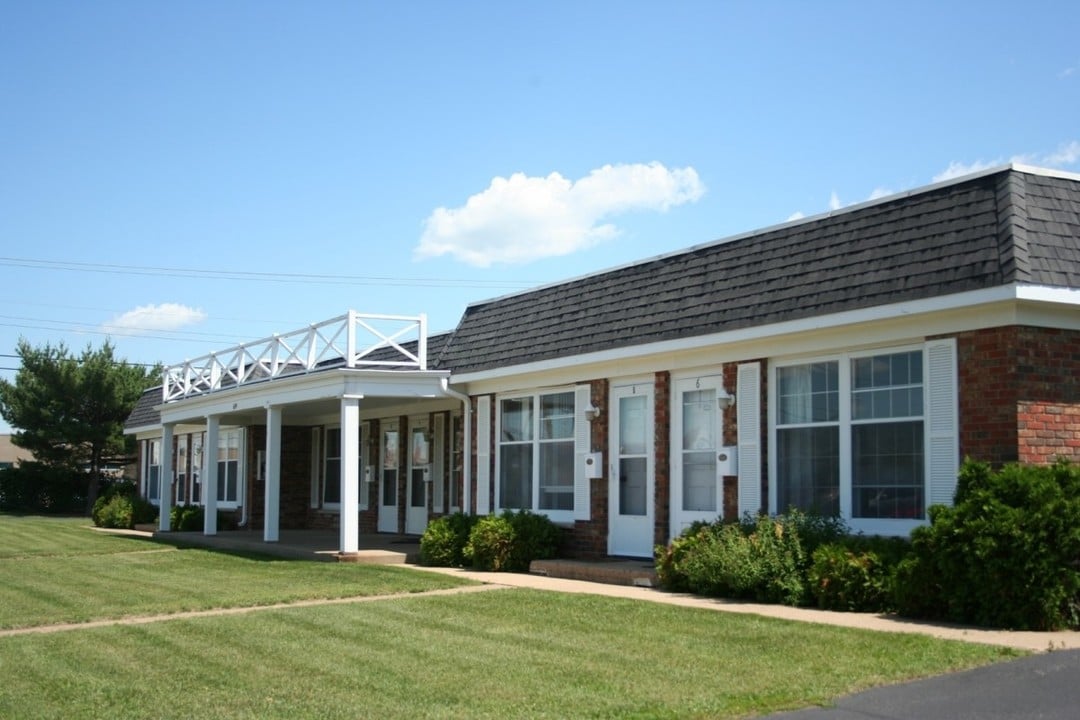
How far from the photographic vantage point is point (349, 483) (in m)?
17.8

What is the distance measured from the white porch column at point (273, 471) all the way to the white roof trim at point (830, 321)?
19.0ft

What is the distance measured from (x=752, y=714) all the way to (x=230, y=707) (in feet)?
11.0

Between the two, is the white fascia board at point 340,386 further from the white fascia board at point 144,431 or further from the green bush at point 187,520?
the white fascia board at point 144,431

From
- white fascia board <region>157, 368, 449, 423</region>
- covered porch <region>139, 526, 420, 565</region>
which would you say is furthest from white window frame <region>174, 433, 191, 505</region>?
white fascia board <region>157, 368, 449, 423</region>

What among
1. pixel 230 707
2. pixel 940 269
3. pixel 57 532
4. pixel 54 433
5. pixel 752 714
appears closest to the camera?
pixel 752 714

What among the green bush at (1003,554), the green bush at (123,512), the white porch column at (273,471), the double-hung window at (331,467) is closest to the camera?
the green bush at (1003,554)

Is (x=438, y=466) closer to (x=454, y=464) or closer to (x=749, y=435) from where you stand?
(x=454, y=464)

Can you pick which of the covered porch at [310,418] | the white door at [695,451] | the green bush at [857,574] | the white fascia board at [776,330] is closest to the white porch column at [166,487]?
the covered porch at [310,418]

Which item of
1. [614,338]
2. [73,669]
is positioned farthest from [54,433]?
[73,669]

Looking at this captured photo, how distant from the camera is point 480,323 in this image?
19.3 metres

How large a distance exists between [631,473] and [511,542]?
1.98 m

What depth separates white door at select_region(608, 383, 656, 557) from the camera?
15.4m

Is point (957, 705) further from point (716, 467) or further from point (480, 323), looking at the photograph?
point (480, 323)

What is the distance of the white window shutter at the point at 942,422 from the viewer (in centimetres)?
1127
